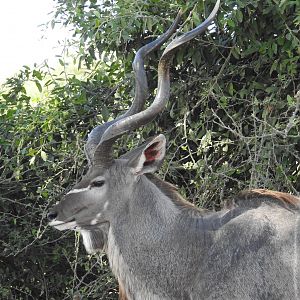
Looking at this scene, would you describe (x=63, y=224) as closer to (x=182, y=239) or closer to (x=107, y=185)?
(x=107, y=185)

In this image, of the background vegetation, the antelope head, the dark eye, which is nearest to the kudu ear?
the antelope head

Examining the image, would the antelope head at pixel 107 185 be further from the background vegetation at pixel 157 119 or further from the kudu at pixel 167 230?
the background vegetation at pixel 157 119

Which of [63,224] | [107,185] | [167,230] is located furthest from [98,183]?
[167,230]

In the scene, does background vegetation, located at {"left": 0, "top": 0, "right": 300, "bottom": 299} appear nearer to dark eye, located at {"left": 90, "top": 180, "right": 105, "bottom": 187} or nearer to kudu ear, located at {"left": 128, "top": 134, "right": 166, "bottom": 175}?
kudu ear, located at {"left": 128, "top": 134, "right": 166, "bottom": 175}

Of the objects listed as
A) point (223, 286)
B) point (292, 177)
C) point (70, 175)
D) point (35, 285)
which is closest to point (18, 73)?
point (70, 175)

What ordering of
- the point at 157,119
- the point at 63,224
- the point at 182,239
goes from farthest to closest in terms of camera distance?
the point at 157,119, the point at 63,224, the point at 182,239

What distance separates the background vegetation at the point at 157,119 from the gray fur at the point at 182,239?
989 mm

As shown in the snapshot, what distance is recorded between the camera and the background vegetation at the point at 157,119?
4758 mm

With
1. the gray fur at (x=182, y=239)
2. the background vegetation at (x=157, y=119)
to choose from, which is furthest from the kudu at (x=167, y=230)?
the background vegetation at (x=157, y=119)

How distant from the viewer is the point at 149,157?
3.78 metres

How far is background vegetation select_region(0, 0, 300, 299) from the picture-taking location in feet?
15.6

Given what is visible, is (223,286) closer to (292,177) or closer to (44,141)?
(292,177)

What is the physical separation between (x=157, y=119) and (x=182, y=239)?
1653mm

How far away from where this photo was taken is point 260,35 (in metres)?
4.91
